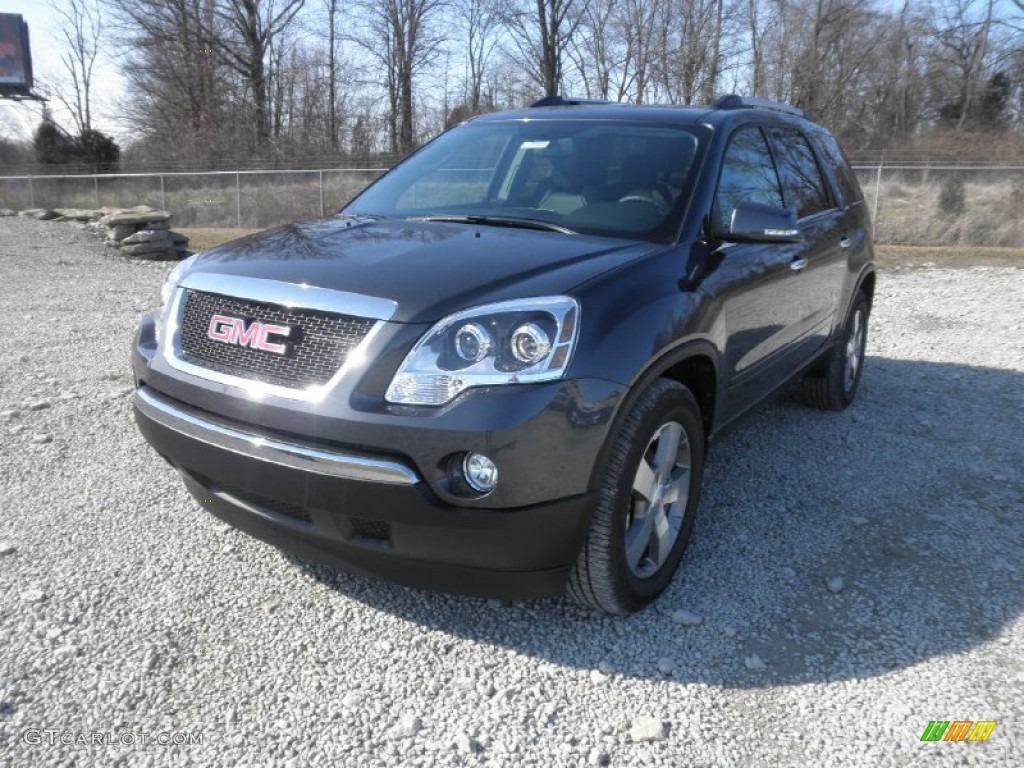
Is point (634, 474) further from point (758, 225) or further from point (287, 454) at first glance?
point (758, 225)

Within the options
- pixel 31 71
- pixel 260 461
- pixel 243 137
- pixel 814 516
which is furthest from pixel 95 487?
pixel 31 71

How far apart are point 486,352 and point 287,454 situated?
2.22 ft

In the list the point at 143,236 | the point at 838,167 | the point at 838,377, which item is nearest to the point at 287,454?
the point at 838,377

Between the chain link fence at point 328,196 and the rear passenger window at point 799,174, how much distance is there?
A: 13086mm

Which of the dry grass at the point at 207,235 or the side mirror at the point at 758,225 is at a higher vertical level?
the side mirror at the point at 758,225

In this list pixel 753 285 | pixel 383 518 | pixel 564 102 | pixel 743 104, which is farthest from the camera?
pixel 564 102

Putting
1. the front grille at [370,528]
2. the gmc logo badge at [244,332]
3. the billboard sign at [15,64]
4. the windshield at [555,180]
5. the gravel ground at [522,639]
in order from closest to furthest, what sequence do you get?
the gravel ground at [522,639] → the front grille at [370,528] → the gmc logo badge at [244,332] → the windshield at [555,180] → the billboard sign at [15,64]

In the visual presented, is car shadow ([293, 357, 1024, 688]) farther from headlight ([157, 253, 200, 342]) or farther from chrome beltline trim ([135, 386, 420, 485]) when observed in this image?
headlight ([157, 253, 200, 342])

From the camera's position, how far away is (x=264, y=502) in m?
2.70

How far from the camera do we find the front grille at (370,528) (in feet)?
8.09

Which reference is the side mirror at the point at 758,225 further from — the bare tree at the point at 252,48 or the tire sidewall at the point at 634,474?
the bare tree at the point at 252,48

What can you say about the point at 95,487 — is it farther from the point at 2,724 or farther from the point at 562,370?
the point at 562,370

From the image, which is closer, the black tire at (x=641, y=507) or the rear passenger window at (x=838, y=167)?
the black tire at (x=641, y=507)

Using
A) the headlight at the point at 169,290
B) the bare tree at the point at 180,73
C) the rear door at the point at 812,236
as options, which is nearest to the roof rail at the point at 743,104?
the rear door at the point at 812,236
